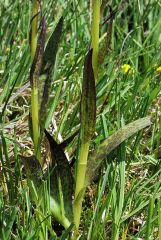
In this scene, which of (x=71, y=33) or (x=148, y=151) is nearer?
(x=148, y=151)

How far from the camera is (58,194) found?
1271 mm

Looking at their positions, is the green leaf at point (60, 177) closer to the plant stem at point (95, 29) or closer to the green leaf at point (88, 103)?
the green leaf at point (88, 103)

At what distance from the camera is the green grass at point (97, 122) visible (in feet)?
4.09

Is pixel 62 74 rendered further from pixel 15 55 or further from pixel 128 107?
pixel 128 107

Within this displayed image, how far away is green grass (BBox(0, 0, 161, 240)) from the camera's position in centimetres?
125

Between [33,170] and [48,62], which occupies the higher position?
[48,62]

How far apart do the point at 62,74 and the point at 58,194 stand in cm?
71

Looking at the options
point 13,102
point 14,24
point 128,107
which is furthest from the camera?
point 14,24

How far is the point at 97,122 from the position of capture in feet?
5.37

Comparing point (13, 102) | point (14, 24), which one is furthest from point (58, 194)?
point (14, 24)

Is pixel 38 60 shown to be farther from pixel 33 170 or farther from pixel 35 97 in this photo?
pixel 33 170

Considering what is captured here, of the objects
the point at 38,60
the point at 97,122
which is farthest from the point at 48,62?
the point at 97,122

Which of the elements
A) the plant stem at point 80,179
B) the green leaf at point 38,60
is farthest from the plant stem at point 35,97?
the plant stem at point 80,179

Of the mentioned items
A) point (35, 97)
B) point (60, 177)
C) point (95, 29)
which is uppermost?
point (95, 29)
